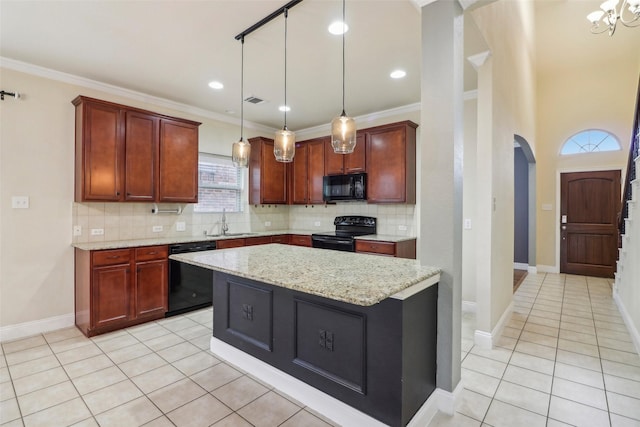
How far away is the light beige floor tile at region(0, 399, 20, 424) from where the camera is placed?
1964 millimetres

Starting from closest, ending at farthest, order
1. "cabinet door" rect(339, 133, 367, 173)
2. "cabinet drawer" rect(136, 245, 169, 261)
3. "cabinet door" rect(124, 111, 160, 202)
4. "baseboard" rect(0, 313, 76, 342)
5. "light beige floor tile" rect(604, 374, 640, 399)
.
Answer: "light beige floor tile" rect(604, 374, 640, 399)
"baseboard" rect(0, 313, 76, 342)
"cabinet drawer" rect(136, 245, 169, 261)
"cabinet door" rect(124, 111, 160, 202)
"cabinet door" rect(339, 133, 367, 173)

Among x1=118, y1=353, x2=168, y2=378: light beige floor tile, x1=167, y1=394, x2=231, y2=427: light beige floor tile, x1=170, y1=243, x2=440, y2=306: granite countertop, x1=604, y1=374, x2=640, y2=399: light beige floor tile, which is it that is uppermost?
x1=170, y1=243, x2=440, y2=306: granite countertop

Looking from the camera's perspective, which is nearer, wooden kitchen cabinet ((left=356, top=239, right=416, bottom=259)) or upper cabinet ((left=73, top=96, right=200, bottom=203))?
upper cabinet ((left=73, top=96, right=200, bottom=203))

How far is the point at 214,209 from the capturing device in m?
4.87

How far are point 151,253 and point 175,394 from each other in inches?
71.4

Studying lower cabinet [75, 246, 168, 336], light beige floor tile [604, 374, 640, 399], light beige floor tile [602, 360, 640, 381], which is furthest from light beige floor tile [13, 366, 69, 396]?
light beige floor tile [602, 360, 640, 381]

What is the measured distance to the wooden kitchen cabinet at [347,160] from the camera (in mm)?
4625

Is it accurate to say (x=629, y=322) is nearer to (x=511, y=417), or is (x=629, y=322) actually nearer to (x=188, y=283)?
(x=511, y=417)

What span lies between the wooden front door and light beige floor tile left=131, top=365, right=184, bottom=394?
7.11m

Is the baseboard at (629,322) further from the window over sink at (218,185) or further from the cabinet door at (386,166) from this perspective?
the window over sink at (218,185)

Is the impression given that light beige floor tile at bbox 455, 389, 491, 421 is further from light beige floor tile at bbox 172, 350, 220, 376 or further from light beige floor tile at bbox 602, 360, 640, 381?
light beige floor tile at bbox 172, 350, 220, 376

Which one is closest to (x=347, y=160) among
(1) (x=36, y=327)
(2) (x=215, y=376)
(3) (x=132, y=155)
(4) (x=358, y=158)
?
(4) (x=358, y=158)

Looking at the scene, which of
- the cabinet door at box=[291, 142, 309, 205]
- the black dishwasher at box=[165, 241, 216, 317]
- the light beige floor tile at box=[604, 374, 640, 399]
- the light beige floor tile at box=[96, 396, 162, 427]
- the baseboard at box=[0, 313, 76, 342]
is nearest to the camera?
the light beige floor tile at box=[96, 396, 162, 427]

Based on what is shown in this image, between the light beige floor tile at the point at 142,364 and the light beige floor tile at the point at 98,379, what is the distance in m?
0.05
